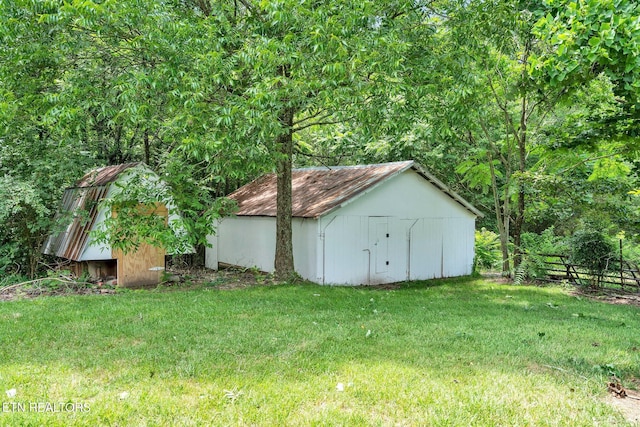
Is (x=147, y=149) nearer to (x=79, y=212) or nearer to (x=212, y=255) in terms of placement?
(x=212, y=255)

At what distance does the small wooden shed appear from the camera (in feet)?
35.2

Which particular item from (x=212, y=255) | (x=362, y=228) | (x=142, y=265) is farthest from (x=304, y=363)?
(x=212, y=255)

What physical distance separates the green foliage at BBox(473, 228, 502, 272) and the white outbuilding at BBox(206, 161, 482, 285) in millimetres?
3289

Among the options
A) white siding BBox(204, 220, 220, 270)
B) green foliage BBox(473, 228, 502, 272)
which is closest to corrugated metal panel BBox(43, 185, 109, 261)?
white siding BBox(204, 220, 220, 270)

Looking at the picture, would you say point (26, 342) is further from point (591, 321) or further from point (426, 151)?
point (426, 151)

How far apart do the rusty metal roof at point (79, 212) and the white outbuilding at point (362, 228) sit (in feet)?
12.6

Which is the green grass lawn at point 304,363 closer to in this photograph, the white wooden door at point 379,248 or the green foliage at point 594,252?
the green foliage at point 594,252

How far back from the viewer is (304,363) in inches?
191

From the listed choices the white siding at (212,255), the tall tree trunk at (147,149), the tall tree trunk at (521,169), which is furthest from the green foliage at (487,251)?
the tall tree trunk at (147,149)

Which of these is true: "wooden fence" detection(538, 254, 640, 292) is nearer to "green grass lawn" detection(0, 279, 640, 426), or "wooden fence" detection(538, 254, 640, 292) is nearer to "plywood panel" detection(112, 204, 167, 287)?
"green grass lawn" detection(0, 279, 640, 426)

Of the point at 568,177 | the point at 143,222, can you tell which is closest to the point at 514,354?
the point at 143,222

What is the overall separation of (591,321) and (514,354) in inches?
137

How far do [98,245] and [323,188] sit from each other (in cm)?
651

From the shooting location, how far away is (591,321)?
26.0ft
